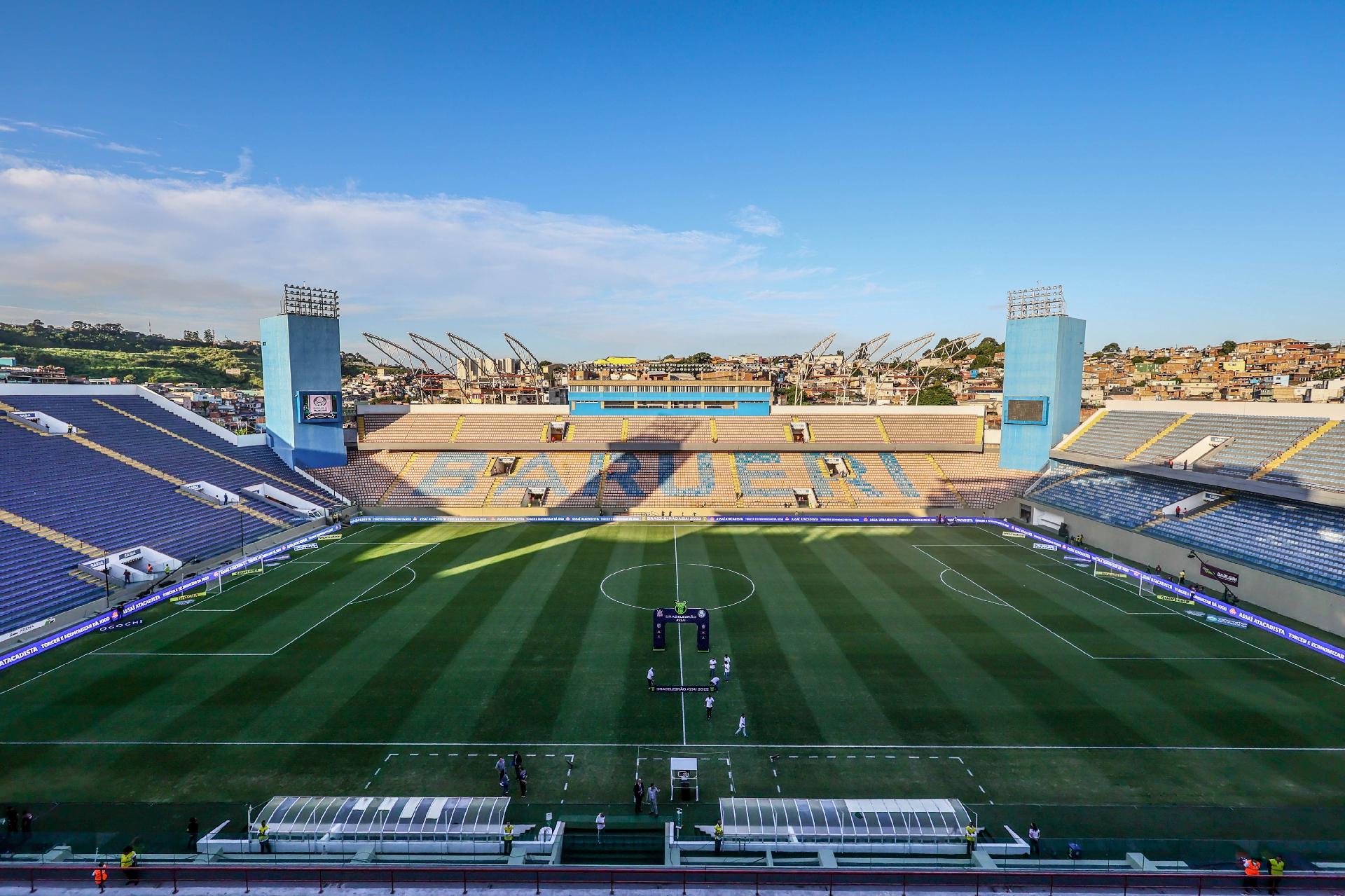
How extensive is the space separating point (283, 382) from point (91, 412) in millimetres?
11422

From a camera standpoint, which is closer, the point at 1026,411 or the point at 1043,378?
the point at 1043,378

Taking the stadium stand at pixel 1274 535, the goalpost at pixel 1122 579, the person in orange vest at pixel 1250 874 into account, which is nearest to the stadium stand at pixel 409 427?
the goalpost at pixel 1122 579

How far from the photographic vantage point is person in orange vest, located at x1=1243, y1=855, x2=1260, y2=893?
11.2 m

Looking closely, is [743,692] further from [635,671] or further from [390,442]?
[390,442]

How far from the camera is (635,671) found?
21078mm

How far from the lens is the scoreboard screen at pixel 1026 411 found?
48.6 meters

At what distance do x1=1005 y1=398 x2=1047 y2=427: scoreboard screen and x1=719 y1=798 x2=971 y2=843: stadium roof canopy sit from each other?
4343cm

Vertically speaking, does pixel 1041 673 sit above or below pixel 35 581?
below

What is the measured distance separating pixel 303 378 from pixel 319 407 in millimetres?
2577

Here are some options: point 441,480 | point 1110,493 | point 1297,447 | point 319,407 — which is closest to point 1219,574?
point 1297,447

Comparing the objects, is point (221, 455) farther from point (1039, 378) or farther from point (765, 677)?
point (1039, 378)

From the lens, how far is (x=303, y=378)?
4888 cm

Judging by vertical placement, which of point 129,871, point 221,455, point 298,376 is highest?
point 298,376

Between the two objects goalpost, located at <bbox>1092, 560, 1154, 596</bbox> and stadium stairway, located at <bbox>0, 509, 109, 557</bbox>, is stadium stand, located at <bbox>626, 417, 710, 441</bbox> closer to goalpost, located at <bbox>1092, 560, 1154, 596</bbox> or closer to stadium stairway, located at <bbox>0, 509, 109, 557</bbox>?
goalpost, located at <bbox>1092, 560, 1154, 596</bbox>
